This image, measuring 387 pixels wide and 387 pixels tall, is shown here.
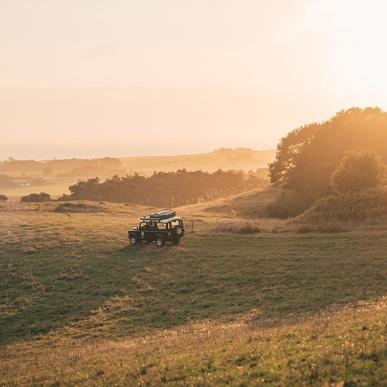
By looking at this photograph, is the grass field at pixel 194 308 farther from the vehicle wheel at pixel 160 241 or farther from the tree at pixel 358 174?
the tree at pixel 358 174

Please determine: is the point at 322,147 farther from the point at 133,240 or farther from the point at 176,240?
the point at 133,240

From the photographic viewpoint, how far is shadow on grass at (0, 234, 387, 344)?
29.3 meters

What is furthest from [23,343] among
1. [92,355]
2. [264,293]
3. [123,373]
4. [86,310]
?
[264,293]

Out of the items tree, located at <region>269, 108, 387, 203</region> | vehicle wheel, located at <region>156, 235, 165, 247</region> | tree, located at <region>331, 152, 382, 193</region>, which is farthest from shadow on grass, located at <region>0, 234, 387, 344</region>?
tree, located at <region>269, 108, 387, 203</region>

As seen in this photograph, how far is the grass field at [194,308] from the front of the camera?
51.9ft

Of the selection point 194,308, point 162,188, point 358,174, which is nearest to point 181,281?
point 194,308

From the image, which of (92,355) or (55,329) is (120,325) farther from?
(92,355)

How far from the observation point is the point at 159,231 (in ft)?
157

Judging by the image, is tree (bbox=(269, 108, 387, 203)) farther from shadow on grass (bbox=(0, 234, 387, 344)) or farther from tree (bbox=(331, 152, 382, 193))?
shadow on grass (bbox=(0, 234, 387, 344))

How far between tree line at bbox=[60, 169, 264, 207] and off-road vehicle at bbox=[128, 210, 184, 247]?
90377mm

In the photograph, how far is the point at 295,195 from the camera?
78.6 meters

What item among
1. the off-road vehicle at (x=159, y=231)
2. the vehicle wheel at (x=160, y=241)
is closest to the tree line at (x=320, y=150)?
the off-road vehicle at (x=159, y=231)

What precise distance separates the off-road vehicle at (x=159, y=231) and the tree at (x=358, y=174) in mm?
23524

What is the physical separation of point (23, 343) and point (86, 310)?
16.8ft
